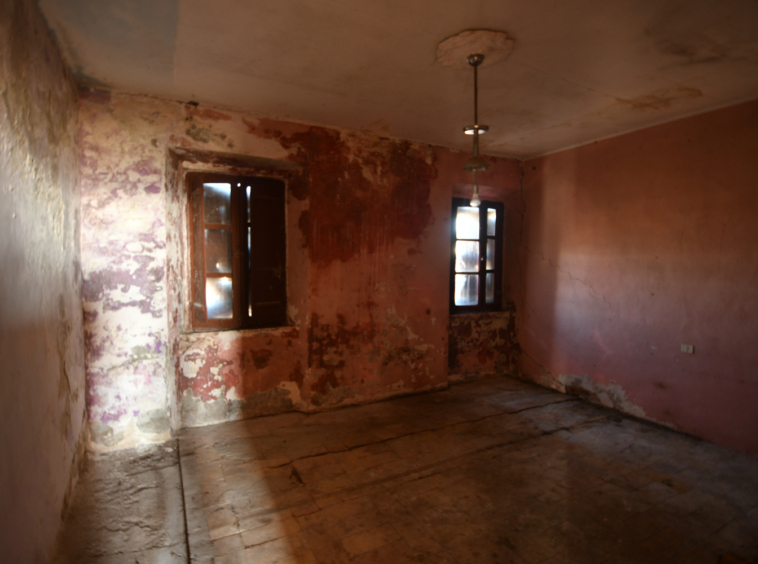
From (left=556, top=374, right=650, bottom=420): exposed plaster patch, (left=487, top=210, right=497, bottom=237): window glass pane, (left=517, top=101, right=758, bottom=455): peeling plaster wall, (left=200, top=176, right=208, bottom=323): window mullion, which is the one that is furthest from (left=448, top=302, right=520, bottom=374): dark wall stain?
(left=200, top=176, right=208, bottom=323): window mullion

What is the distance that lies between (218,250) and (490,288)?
3288mm

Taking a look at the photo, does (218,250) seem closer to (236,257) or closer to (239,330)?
(236,257)

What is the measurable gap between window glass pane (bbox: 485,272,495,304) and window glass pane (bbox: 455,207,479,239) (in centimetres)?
56

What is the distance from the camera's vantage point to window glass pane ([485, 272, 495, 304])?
493 cm

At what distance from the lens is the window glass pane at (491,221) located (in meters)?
4.88

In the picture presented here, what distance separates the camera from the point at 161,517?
2.15 m

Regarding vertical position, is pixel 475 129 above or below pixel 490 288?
above

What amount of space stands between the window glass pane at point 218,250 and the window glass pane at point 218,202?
107 millimetres

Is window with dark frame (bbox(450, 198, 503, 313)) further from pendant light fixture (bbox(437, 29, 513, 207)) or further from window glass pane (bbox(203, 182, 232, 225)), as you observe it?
window glass pane (bbox(203, 182, 232, 225))

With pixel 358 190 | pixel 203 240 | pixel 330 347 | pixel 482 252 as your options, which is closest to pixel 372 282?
pixel 330 347

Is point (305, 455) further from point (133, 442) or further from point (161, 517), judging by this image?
point (133, 442)

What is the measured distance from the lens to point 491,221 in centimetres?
490

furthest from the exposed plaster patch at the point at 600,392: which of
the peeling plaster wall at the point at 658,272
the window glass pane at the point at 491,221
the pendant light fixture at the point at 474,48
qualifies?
the pendant light fixture at the point at 474,48

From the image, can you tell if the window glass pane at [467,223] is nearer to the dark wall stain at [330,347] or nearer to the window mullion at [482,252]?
the window mullion at [482,252]
